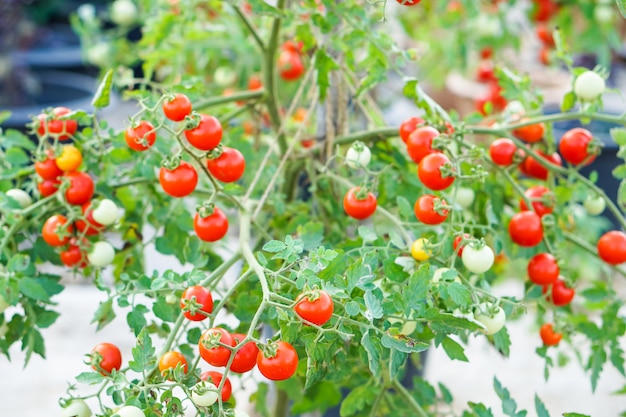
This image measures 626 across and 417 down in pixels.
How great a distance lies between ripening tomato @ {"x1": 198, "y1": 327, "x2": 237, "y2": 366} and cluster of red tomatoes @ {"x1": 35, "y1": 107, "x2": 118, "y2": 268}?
0.26m

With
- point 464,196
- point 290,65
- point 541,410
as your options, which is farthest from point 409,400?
point 290,65

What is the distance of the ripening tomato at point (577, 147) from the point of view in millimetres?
911

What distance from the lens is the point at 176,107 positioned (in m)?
0.71

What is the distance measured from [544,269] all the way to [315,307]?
0.39m

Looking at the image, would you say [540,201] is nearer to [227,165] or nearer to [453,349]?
[453,349]

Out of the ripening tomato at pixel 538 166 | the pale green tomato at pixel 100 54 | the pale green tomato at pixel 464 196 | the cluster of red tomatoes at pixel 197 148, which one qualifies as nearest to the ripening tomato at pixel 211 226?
the cluster of red tomatoes at pixel 197 148

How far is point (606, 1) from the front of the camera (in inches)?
69.3

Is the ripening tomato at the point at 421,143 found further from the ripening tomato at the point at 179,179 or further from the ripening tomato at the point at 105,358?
the ripening tomato at the point at 105,358

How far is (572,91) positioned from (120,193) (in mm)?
567

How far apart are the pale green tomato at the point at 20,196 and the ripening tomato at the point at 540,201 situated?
0.58 meters

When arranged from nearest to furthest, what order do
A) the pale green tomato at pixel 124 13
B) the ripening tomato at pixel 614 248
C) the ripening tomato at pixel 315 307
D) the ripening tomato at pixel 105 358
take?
the ripening tomato at pixel 315 307, the ripening tomato at pixel 105 358, the ripening tomato at pixel 614 248, the pale green tomato at pixel 124 13

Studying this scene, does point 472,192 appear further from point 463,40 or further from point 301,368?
point 463,40

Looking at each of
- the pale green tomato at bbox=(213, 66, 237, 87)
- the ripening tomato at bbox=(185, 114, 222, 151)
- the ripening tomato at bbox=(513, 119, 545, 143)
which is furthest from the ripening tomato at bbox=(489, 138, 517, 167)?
the pale green tomato at bbox=(213, 66, 237, 87)

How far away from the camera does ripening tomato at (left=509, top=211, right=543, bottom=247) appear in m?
0.85
